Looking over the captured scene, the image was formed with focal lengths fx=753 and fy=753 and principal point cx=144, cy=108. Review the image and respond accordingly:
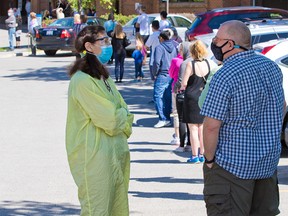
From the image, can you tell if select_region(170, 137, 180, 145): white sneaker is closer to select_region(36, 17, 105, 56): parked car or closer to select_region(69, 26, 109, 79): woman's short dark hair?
select_region(69, 26, 109, 79): woman's short dark hair

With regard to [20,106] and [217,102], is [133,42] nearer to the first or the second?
[20,106]

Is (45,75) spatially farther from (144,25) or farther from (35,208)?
(35,208)

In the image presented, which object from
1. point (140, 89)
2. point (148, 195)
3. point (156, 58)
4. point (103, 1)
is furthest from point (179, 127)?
point (103, 1)

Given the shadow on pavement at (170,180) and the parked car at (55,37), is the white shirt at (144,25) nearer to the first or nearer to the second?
the parked car at (55,37)

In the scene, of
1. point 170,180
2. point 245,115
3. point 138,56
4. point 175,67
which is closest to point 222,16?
point 138,56

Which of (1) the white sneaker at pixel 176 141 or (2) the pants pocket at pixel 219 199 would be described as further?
(1) the white sneaker at pixel 176 141

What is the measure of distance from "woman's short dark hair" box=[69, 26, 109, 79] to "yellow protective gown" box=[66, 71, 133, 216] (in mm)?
68

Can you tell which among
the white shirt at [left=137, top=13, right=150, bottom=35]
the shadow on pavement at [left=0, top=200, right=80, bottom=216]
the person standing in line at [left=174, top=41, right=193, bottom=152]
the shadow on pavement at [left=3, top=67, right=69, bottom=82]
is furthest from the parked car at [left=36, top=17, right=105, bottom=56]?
the shadow on pavement at [left=0, top=200, right=80, bottom=216]

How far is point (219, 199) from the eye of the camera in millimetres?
4945

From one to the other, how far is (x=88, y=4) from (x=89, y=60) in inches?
1432

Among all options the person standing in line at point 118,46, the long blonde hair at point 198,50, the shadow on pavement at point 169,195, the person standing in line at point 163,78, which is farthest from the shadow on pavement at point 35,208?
the person standing in line at point 118,46

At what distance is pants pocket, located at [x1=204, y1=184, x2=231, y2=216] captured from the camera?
16.2ft

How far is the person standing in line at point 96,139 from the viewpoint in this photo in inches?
213

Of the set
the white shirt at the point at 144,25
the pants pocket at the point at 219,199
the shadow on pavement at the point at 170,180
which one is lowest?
the white shirt at the point at 144,25
